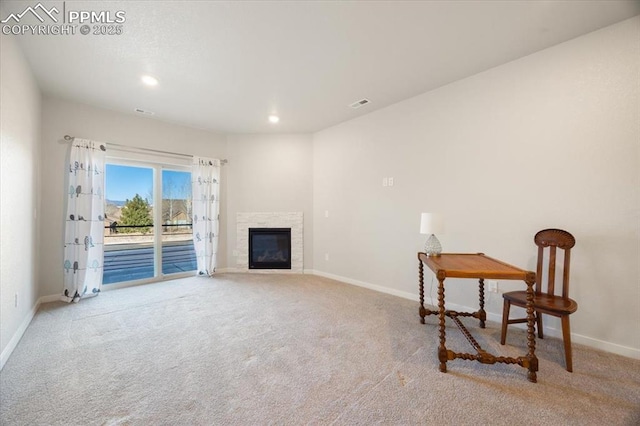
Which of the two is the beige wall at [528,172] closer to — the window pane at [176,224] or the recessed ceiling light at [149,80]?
the recessed ceiling light at [149,80]

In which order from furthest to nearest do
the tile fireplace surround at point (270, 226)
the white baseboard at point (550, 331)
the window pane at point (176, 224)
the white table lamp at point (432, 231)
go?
the tile fireplace surround at point (270, 226) → the window pane at point (176, 224) → the white table lamp at point (432, 231) → the white baseboard at point (550, 331)

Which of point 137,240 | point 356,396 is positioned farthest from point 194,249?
point 356,396

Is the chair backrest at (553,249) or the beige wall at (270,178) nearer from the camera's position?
the chair backrest at (553,249)

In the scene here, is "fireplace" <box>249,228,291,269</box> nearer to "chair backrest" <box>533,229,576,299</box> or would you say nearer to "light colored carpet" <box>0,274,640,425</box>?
"light colored carpet" <box>0,274,640,425</box>

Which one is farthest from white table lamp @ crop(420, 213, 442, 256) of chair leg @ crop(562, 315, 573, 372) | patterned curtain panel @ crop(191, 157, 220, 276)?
patterned curtain panel @ crop(191, 157, 220, 276)

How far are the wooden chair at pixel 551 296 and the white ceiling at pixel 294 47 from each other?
5.97ft

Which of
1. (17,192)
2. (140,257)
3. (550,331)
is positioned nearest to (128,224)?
(140,257)

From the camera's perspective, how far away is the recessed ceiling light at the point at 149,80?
2893 mm

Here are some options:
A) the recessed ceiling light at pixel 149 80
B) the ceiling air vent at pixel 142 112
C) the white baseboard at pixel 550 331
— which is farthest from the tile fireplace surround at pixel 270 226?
the recessed ceiling light at pixel 149 80

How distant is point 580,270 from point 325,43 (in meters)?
3.11

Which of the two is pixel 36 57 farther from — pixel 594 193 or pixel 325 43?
pixel 594 193

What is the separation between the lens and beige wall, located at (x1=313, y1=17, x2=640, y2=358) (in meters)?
2.11

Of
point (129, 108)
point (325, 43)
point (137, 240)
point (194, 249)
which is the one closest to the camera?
point (325, 43)

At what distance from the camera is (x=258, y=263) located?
4938mm
